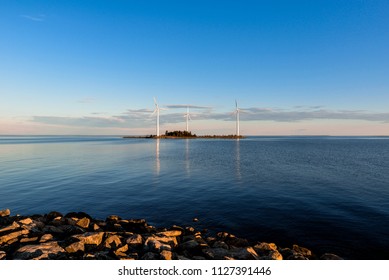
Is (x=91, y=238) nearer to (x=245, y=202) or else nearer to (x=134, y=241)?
(x=134, y=241)

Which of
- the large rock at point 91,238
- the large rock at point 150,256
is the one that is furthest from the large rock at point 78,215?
the large rock at point 150,256

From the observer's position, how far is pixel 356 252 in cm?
1268

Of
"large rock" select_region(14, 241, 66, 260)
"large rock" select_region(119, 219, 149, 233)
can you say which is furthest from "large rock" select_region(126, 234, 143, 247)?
"large rock" select_region(119, 219, 149, 233)

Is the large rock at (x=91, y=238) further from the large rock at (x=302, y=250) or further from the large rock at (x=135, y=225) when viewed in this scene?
the large rock at (x=302, y=250)

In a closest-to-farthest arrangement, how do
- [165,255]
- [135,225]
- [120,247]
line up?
[165,255] < [120,247] < [135,225]

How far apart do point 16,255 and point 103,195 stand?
14.3m

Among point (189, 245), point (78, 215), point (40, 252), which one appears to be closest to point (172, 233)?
point (189, 245)

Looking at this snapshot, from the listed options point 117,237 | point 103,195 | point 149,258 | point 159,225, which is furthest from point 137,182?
point 149,258

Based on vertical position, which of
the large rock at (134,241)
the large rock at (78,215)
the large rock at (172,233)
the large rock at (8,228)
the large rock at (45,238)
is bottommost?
the large rock at (78,215)

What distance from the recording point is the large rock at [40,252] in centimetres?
995

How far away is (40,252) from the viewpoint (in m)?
10.2

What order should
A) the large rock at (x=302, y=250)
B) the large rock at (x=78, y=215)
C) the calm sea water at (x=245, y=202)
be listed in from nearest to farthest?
the large rock at (x=302, y=250), the calm sea water at (x=245, y=202), the large rock at (x=78, y=215)

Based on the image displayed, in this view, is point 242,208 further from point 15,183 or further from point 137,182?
point 15,183

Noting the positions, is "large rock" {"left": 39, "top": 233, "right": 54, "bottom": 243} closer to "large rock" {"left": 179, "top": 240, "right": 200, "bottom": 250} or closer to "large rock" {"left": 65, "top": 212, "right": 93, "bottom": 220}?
"large rock" {"left": 65, "top": 212, "right": 93, "bottom": 220}
